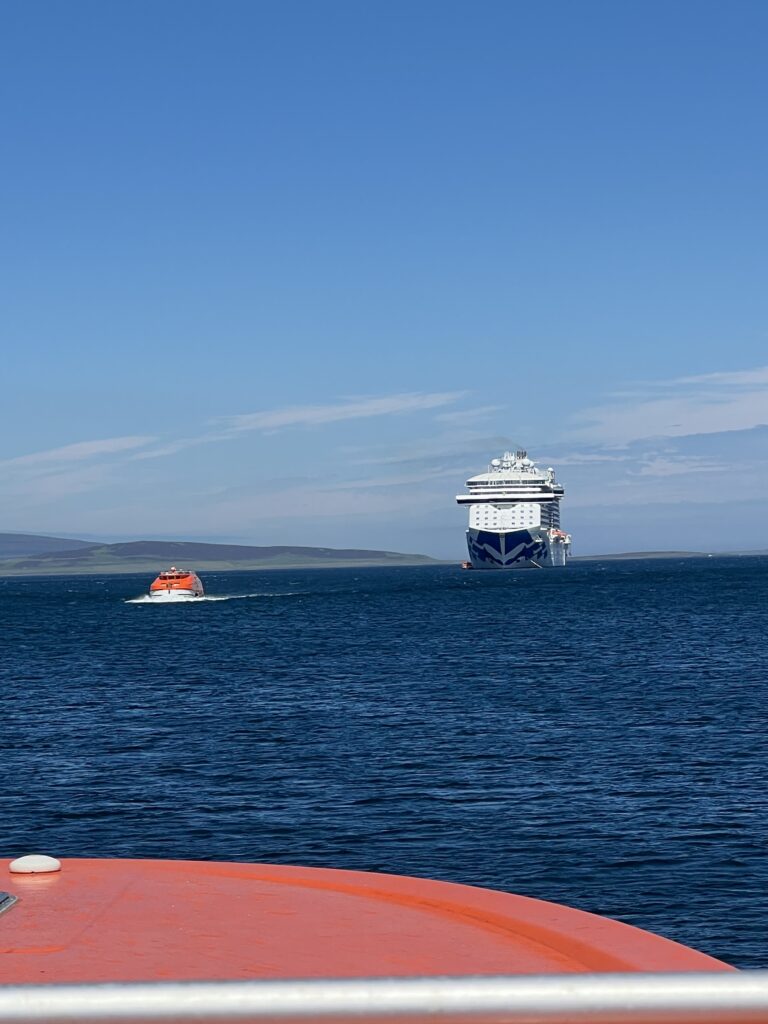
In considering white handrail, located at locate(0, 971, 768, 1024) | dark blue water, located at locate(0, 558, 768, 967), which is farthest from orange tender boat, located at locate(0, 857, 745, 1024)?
dark blue water, located at locate(0, 558, 768, 967)

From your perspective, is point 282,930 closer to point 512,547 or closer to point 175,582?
point 175,582

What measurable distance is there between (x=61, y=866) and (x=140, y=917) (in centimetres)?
205

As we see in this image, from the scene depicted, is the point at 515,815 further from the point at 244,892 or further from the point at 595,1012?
the point at 595,1012

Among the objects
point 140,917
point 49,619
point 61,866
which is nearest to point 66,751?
point 61,866

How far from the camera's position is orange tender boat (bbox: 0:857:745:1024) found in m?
6.83

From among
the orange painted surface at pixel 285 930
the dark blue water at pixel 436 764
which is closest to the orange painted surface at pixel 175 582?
the dark blue water at pixel 436 764

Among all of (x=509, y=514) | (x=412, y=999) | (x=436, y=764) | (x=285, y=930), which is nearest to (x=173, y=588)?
(x=509, y=514)

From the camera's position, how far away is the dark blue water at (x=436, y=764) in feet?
64.1

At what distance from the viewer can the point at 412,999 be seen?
6.04 ft

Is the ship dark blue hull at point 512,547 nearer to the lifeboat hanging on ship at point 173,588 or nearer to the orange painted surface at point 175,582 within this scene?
the orange painted surface at point 175,582

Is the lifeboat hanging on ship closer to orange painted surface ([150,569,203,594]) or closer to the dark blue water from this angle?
orange painted surface ([150,569,203,594])

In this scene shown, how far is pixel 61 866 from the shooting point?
984 cm

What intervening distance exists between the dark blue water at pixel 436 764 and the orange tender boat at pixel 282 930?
311 inches

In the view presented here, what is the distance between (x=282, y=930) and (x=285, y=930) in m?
0.02
